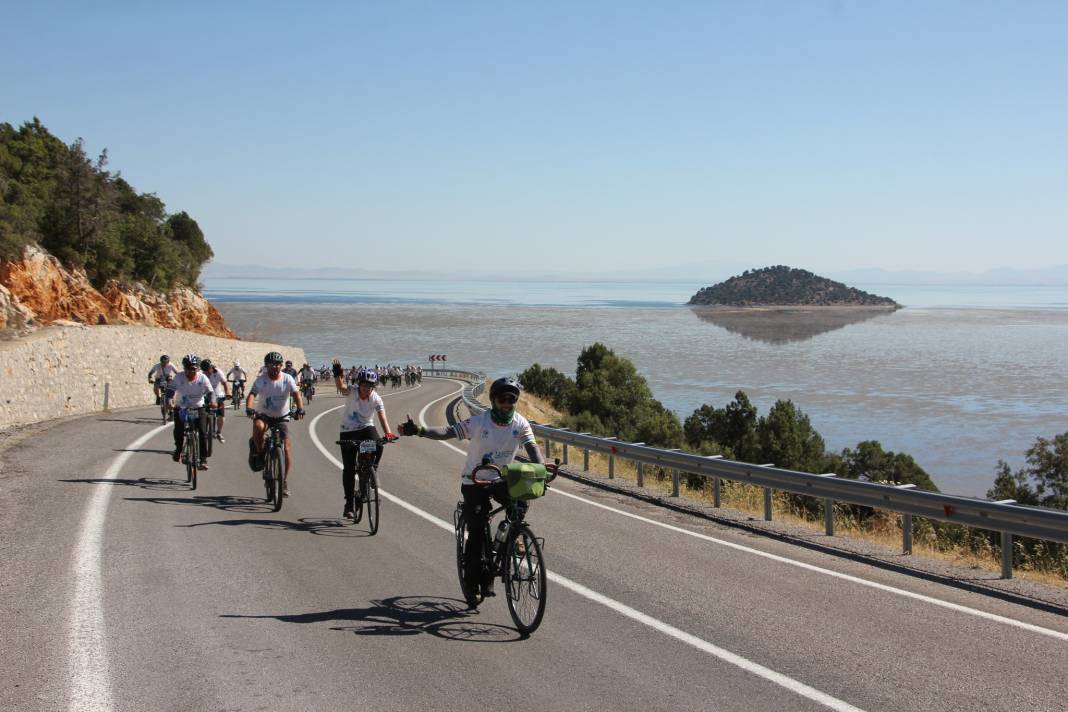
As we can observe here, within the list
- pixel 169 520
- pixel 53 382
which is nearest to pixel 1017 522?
pixel 169 520

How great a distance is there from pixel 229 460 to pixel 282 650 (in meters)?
12.1

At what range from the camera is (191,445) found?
14203mm

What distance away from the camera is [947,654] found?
672cm

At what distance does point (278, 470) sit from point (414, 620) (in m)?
5.52

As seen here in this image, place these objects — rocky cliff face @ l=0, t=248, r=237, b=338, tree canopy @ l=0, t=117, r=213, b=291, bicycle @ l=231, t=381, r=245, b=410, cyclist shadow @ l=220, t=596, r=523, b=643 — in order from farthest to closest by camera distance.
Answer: tree canopy @ l=0, t=117, r=213, b=291 → rocky cliff face @ l=0, t=248, r=237, b=338 → bicycle @ l=231, t=381, r=245, b=410 → cyclist shadow @ l=220, t=596, r=523, b=643

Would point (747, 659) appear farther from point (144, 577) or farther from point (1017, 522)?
point (144, 577)

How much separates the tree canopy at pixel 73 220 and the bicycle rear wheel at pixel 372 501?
32869 millimetres

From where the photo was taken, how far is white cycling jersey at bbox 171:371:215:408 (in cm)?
1455

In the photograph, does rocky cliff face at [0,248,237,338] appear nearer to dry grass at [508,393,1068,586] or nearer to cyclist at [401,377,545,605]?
dry grass at [508,393,1068,586]

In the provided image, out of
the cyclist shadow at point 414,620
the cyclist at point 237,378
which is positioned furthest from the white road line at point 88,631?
the cyclist at point 237,378

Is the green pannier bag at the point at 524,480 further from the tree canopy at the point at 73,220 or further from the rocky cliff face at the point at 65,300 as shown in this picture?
the tree canopy at the point at 73,220

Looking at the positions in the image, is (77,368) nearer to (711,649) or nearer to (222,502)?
(222,502)

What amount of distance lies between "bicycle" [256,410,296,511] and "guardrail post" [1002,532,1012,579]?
799cm

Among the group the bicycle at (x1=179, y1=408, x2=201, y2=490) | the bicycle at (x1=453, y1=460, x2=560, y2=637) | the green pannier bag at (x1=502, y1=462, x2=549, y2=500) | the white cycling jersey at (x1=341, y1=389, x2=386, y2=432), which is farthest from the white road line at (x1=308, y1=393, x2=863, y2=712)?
the bicycle at (x1=179, y1=408, x2=201, y2=490)
